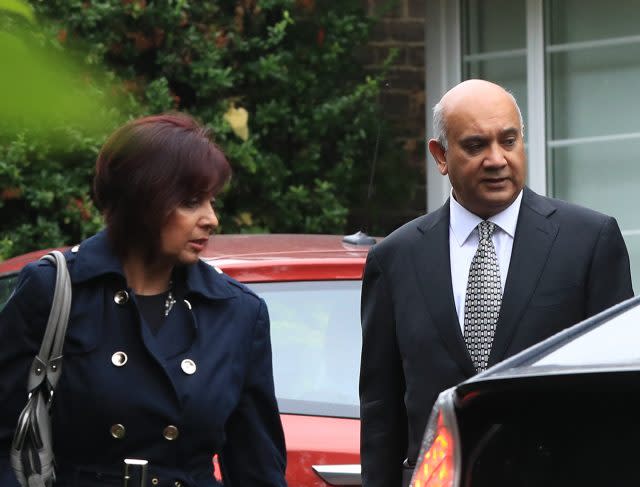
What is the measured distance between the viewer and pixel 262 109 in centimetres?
895

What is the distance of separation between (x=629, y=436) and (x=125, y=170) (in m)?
1.65

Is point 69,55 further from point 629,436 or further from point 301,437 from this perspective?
point 301,437

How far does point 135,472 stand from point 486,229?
1.11m

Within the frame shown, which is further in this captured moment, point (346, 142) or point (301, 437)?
point (346, 142)

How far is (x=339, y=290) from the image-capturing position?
511 cm

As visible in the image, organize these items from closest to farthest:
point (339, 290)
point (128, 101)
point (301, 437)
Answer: point (128, 101)
point (301, 437)
point (339, 290)

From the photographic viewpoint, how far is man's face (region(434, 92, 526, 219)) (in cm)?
388

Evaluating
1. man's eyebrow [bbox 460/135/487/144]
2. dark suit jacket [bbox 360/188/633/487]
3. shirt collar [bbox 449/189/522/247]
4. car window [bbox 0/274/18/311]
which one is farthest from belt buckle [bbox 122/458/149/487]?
car window [bbox 0/274/18/311]

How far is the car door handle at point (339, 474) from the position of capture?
4.54 meters

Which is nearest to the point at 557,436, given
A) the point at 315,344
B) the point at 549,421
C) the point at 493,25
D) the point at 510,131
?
the point at 549,421

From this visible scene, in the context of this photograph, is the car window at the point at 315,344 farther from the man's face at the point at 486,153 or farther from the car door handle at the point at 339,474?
the man's face at the point at 486,153

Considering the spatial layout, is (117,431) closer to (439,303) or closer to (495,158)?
(439,303)

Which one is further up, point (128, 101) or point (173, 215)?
point (128, 101)

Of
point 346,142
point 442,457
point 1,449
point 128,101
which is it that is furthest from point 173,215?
point 346,142
